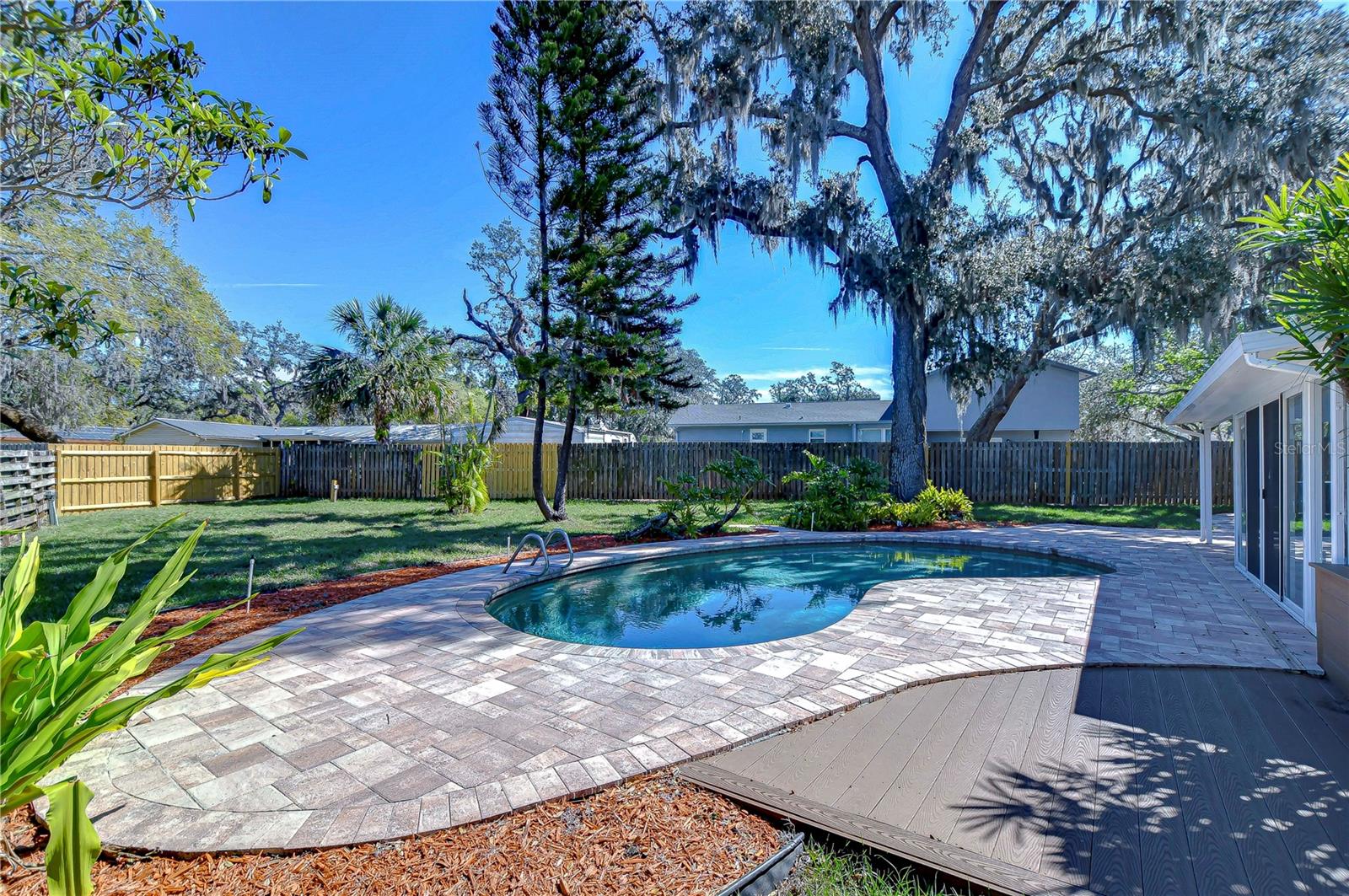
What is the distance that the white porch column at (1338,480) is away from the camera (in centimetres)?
381

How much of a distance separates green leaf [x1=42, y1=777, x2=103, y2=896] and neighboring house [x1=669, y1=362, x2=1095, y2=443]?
58.1 ft

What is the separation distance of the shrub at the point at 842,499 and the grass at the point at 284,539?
9.74 ft

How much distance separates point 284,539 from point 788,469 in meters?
10.1

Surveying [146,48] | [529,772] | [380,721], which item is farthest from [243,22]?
[529,772]

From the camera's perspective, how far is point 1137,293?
10.6 metres

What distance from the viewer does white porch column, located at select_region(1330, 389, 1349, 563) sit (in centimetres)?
381

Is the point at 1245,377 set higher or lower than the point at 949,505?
higher

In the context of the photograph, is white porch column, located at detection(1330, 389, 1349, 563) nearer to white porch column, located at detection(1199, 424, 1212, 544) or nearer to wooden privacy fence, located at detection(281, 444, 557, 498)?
white porch column, located at detection(1199, 424, 1212, 544)

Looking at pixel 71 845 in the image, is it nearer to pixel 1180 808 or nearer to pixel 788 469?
pixel 1180 808

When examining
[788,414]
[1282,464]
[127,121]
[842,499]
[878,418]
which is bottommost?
[842,499]

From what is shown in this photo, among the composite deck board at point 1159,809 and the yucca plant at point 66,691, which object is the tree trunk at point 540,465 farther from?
the composite deck board at point 1159,809

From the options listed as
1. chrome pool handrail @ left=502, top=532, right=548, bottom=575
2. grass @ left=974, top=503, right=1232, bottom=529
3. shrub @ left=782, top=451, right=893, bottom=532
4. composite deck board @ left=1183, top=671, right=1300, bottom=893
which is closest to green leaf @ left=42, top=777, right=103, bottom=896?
composite deck board @ left=1183, top=671, right=1300, bottom=893

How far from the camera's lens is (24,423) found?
12500 millimetres

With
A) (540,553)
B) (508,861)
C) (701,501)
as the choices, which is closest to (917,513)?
(701,501)
